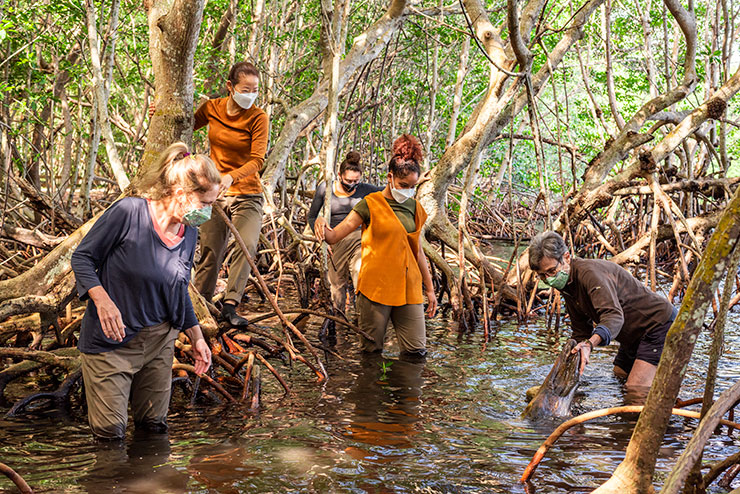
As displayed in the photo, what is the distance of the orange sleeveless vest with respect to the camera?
5.55 m

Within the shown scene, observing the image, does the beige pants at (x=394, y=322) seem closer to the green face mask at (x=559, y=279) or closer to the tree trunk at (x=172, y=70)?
the green face mask at (x=559, y=279)

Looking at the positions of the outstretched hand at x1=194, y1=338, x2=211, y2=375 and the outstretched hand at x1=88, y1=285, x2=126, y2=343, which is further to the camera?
the outstretched hand at x1=194, y1=338, x2=211, y2=375

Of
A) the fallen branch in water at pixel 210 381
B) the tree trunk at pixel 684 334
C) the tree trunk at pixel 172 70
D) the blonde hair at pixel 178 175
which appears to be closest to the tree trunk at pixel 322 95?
the tree trunk at pixel 172 70

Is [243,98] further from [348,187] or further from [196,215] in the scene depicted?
[348,187]

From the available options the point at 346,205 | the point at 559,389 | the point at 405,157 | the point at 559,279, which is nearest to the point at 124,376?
the point at 559,389

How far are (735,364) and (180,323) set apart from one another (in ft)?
16.1

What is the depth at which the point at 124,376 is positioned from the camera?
10.7 ft

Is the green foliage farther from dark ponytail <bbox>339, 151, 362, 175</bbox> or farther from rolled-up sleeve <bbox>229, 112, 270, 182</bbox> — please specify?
rolled-up sleeve <bbox>229, 112, 270, 182</bbox>

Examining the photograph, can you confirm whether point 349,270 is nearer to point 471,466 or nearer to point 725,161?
point 471,466

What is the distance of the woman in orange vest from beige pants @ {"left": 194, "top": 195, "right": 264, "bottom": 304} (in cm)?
68

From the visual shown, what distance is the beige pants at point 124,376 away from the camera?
3.21 meters

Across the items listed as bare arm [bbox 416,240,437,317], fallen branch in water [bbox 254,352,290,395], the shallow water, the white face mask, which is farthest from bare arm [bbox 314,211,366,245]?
the shallow water

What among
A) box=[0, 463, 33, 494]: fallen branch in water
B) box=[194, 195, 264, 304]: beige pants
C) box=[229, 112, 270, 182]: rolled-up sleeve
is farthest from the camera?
box=[194, 195, 264, 304]: beige pants

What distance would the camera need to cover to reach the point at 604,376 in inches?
225
